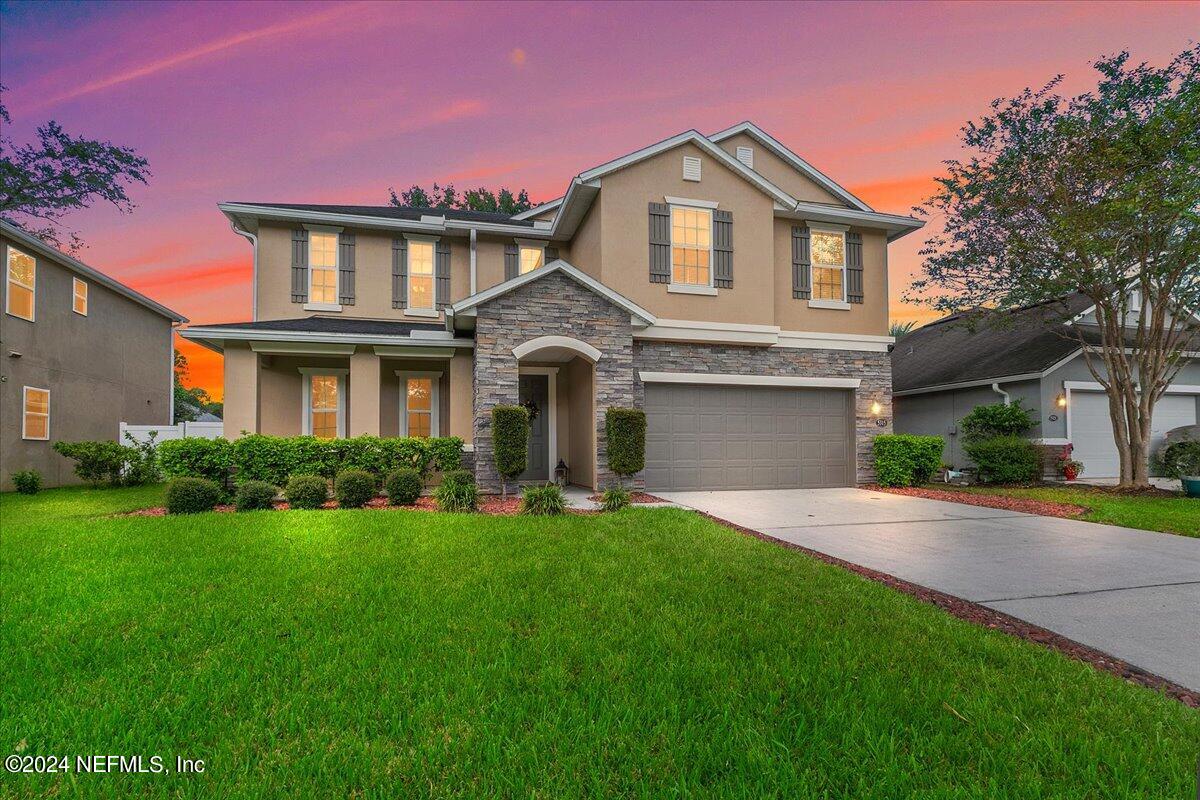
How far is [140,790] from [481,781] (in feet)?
4.17

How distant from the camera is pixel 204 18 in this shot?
930cm

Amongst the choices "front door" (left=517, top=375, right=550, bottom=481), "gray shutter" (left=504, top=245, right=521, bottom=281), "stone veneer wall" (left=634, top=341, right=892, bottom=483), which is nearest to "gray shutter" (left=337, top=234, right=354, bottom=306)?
"gray shutter" (left=504, top=245, right=521, bottom=281)

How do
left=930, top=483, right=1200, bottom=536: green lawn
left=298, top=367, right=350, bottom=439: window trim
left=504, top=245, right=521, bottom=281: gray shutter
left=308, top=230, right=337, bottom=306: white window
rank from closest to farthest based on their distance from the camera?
left=930, top=483, right=1200, bottom=536: green lawn, left=298, top=367, right=350, bottom=439: window trim, left=308, top=230, right=337, bottom=306: white window, left=504, top=245, right=521, bottom=281: gray shutter

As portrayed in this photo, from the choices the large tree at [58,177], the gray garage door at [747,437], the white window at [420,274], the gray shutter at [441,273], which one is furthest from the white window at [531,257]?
the large tree at [58,177]

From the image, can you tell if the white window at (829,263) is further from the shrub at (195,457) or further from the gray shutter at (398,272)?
the shrub at (195,457)

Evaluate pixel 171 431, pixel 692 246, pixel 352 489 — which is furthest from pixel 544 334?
pixel 171 431

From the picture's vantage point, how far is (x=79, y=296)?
13.2 metres

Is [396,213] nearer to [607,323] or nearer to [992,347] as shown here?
[607,323]

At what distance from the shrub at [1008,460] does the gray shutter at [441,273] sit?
43.9 feet

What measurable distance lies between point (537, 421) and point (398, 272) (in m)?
4.81

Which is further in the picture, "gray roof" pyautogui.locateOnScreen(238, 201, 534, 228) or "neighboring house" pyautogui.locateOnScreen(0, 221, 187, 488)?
"gray roof" pyautogui.locateOnScreen(238, 201, 534, 228)

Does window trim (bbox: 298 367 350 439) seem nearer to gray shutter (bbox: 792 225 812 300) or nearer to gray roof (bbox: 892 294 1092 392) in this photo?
gray shutter (bbox: 792 225 812 300)

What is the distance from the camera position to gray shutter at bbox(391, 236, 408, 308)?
1209 centimetres

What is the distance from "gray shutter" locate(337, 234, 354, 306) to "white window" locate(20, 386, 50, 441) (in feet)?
23.8
